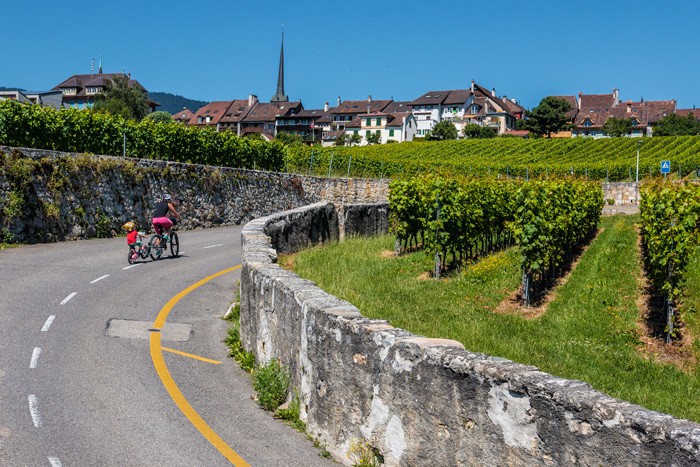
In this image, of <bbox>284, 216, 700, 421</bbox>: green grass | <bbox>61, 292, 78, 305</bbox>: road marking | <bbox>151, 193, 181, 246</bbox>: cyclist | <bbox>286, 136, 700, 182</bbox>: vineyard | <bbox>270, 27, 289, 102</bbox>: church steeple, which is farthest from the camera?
<bbox>270, 27, 289, 102</bbox>: church steeple

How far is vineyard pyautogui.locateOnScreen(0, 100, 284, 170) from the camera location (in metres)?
24.7

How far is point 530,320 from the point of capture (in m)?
14.8

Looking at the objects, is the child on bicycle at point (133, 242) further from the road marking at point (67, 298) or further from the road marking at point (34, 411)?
the road marking at point (34, 411)

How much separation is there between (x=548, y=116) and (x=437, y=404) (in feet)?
400

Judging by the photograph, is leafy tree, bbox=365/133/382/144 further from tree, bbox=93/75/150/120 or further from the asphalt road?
the asphalt road

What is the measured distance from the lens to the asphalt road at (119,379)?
7180 mm

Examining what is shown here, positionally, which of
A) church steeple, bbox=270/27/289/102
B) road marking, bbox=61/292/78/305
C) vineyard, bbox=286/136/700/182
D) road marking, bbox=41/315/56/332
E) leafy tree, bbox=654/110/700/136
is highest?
church steeple, bbox=270/27/289/102

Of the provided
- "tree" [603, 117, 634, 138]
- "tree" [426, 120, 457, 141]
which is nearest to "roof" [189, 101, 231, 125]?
"tree" [426, 120, 457, 141]

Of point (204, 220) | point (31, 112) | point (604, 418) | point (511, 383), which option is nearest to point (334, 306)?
point (511, 383)

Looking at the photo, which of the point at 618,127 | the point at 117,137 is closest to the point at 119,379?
the point at 117,137

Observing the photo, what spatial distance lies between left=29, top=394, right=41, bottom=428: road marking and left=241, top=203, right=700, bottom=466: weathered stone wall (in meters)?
2.63

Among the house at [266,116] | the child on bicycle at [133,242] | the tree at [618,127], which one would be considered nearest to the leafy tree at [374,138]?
the house at [266,116]

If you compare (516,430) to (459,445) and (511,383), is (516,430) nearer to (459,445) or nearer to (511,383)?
(511,383)

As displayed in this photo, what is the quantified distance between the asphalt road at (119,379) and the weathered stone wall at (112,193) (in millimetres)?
5304
